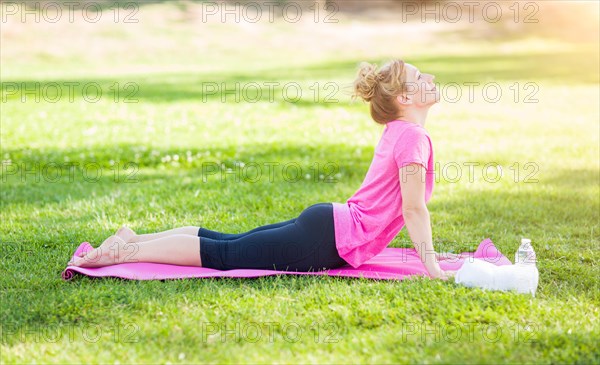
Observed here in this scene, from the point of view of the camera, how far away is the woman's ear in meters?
4.31

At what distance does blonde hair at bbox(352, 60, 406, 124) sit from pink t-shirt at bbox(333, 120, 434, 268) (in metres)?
0.09

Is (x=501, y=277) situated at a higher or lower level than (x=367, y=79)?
lower

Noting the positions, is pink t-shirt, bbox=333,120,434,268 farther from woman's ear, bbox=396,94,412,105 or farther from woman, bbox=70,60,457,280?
woman's ear, bbox=396,94,412,105

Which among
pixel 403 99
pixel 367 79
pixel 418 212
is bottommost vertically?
pixel 418 212

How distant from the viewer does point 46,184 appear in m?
7.12

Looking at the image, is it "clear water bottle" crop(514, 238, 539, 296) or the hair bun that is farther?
the hair bun

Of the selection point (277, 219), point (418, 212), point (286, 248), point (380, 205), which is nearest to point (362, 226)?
point (380, 205)

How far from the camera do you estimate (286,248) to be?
4352 mm

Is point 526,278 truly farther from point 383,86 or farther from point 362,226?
point 383,86

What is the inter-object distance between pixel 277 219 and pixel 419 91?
202 cm

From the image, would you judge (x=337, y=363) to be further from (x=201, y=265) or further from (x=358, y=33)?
(x=358, y=33)

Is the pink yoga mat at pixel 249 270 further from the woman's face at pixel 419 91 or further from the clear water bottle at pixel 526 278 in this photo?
the woman's face at pixel 419 91

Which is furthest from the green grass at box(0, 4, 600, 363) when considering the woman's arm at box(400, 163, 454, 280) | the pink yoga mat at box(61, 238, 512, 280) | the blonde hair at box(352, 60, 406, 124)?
the blonde hair at box(352, 60, 406, 124)

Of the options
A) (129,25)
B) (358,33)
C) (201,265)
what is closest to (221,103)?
(201,265)
